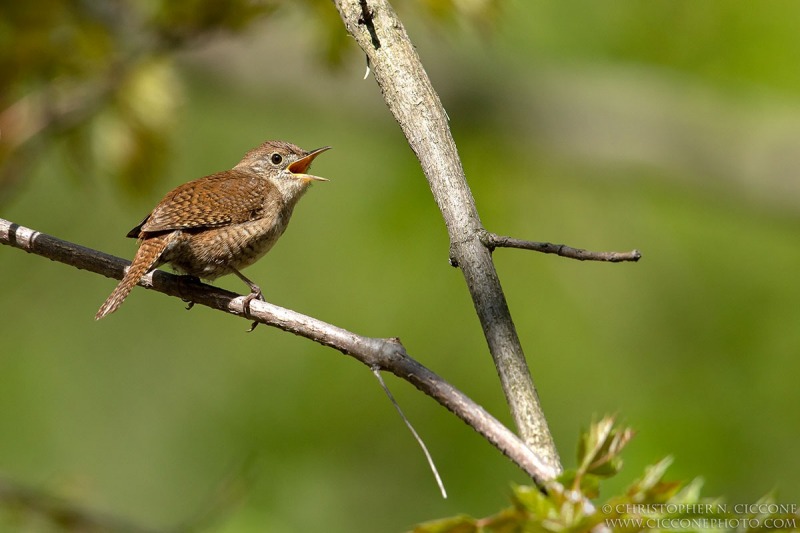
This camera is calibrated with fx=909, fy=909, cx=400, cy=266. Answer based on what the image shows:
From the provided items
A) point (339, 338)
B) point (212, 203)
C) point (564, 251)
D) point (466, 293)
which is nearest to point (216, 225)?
point (212, 203)

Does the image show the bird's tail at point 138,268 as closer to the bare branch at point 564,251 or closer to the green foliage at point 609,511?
the bare branch at point 564,251

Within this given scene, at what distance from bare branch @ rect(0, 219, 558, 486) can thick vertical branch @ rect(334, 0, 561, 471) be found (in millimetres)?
89

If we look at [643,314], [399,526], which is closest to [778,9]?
[643,314]

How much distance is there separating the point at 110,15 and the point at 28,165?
0.93 meters

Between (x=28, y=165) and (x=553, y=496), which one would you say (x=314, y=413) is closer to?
(x=28, y=165)

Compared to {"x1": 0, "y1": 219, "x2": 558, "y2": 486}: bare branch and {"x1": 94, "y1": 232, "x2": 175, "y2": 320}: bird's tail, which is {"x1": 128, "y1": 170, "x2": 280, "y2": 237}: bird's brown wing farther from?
{"x1": 0, "y1": 219, "x2": 558, "y2": 486}: bare branch

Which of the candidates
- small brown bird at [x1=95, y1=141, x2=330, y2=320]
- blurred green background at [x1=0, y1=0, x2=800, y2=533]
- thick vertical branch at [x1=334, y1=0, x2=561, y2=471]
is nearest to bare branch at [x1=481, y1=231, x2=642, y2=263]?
thick vertical branch at [x1=334, y1=0, x2=561, y2=471]

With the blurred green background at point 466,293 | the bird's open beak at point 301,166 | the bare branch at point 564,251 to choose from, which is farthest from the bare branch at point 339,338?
the blurred green background at point 466,293

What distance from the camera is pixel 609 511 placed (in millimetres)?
1450

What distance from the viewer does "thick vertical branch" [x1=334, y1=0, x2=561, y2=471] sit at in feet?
5.82

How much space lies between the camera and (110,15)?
4488 millimetres

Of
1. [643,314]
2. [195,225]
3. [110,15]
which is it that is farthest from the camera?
[643,314]

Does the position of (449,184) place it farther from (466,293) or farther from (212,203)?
(466,293)

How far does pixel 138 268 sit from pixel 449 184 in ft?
4.90
